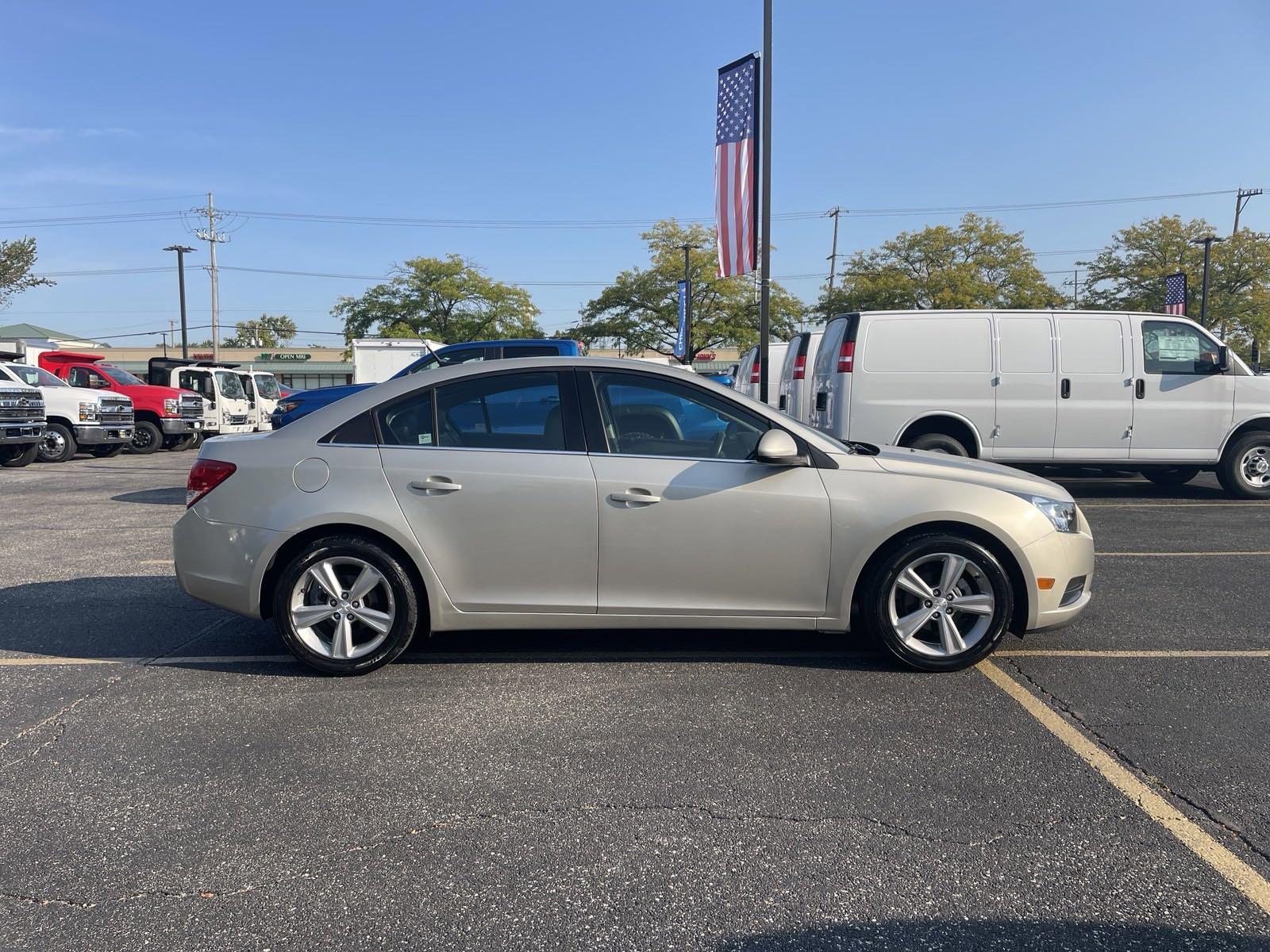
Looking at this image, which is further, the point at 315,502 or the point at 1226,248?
the point at 1226,248

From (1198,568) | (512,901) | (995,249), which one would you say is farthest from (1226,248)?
(512,901)

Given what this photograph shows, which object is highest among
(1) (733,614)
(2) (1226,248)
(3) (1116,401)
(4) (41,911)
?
→ (2) (1226,248)

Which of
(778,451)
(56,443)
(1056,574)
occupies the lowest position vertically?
(1056,574)

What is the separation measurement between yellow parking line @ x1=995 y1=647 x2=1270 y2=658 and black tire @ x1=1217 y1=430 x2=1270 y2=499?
714cm

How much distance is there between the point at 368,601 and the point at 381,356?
2215 cm

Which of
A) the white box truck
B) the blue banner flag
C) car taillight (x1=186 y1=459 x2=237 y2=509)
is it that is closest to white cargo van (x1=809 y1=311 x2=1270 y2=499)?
car taillight (x1=186 y1=459 x2=237 y2=509)

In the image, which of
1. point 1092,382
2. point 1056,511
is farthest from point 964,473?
point 1092,382

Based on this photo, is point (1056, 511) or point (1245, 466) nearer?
point (1056, 511)

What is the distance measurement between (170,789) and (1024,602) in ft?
12.5

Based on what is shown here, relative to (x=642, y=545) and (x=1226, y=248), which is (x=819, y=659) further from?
(x=1226, y=248)

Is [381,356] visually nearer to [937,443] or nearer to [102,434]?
[102,434]

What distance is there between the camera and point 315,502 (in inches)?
182

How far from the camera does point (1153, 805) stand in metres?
3.28

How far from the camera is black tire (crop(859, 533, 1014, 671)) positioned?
4633 millimetres
